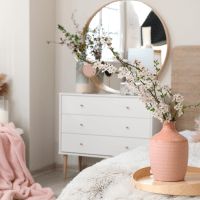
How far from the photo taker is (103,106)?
4363 millimetres

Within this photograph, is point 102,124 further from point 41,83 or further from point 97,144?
point 41,83

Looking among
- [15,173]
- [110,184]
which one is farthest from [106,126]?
[110,184]

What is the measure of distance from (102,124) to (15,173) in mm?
902

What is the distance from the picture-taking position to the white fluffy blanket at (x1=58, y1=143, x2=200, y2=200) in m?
1.88

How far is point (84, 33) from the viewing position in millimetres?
4758

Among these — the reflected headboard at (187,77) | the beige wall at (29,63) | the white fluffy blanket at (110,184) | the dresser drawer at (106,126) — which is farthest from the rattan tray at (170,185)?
the beige wall at (29,63)

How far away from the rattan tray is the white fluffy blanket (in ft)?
0.06

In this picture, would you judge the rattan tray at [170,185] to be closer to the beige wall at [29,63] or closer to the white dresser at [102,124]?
the white dresser at [102,124]

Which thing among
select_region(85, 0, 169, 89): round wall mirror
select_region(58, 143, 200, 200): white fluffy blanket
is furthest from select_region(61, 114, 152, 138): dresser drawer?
select_region(58, 143, 200, 200): white fluffy blanket

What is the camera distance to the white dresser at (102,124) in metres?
4.21

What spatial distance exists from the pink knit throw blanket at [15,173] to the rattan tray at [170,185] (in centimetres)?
192

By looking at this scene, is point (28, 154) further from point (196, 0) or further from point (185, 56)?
point (196, 0)

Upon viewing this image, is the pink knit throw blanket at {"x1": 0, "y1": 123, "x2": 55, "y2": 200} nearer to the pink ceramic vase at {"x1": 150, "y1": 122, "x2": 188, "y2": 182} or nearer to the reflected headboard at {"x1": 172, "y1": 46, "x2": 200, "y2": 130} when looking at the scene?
the reflected headboard at {"x1": 172, "y1": 46, "x2": 200, "y2": 130}

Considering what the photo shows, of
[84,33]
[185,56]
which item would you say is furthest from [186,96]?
[84,33]
